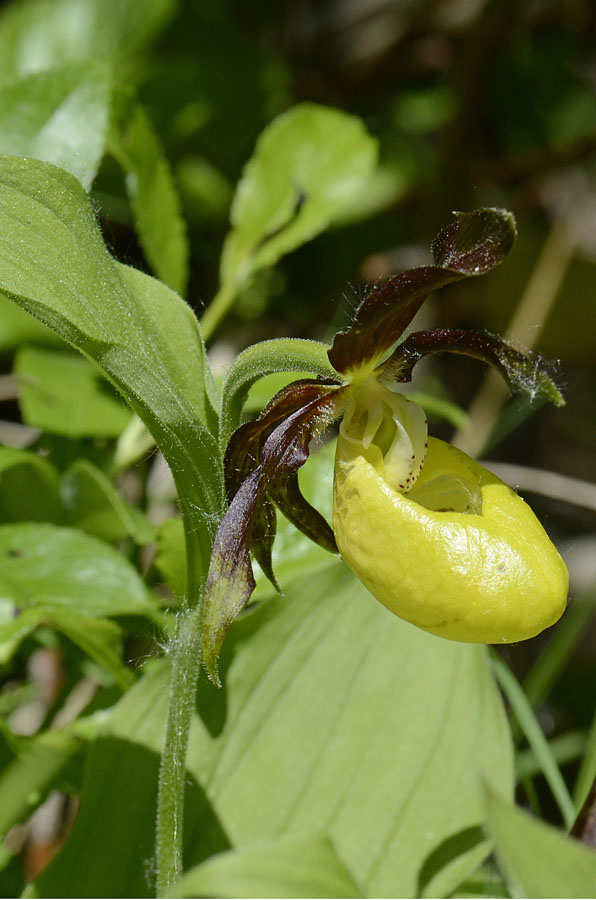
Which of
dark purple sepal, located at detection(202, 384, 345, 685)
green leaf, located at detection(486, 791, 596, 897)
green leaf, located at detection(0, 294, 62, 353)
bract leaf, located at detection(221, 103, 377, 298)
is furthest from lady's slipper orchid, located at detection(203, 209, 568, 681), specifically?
green leaf, located at detection(0, 294, 62, 353)

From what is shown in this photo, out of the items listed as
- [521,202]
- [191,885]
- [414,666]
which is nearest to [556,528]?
[521,202]

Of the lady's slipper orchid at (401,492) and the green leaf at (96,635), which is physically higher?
the lady's slipper orchid at (401,492)

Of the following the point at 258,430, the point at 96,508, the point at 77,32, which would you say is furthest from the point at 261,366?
the point at 77,32

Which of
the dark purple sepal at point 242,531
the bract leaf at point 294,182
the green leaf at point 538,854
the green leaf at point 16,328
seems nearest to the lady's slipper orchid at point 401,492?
the dark purple sepal at point 242,531

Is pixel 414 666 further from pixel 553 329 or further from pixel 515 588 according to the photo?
pixel 553 329

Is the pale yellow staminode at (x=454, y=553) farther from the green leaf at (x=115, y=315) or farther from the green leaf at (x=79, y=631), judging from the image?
the green leaf at (x=79, y=631)

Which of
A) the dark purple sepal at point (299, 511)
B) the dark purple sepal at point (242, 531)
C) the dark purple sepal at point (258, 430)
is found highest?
the dark purple sepal at point (258, 430)

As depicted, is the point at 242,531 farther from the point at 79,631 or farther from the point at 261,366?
the point at 79,631

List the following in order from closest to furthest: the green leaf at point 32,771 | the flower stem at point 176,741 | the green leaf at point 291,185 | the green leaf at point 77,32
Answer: the green leaf at point 32,771
the flower stem at point 176,741
the green leaf at point 291,185
the green leaf at point 77,32
